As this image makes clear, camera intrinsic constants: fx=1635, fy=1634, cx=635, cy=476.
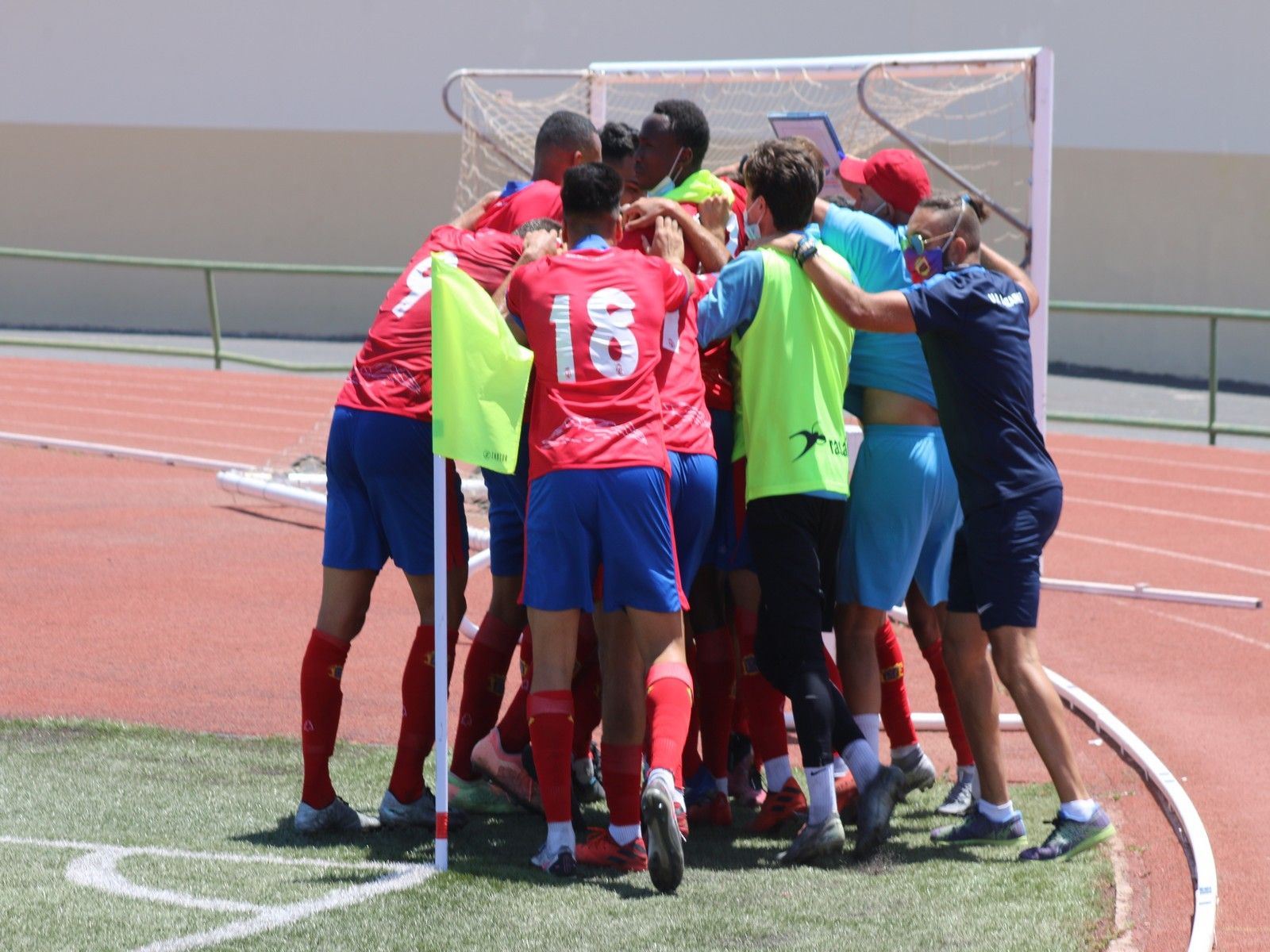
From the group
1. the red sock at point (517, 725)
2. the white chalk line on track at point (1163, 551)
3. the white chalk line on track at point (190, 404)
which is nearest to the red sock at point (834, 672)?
the red sock at point (517, 725)

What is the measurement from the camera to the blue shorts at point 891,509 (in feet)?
17.3

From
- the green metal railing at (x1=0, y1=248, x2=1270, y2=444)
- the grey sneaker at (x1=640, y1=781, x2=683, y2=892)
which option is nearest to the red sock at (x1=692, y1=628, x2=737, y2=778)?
the grey sneaker at (x1=640, y1=781, x2=683, y2=892)

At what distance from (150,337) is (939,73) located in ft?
52.3

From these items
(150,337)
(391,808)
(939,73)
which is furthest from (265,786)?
(150,337)

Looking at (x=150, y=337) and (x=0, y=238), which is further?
(x=0, y=238)

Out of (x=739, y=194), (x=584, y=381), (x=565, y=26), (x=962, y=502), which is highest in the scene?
(x=565, y=26)

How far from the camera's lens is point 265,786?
19.0ft

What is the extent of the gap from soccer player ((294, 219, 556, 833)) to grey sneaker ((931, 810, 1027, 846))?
1645 mm

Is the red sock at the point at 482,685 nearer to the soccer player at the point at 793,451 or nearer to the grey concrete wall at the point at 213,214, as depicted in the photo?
the soccer player at the point at 793,451

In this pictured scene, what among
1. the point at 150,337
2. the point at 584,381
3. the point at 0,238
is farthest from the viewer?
the point at 0,238

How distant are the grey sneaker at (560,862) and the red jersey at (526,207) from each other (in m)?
2.09

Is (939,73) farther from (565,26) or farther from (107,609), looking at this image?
(565,26)

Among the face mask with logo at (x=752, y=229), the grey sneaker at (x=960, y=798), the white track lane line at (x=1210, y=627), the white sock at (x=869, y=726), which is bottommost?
the white track lane line at (x=1210, y=627)

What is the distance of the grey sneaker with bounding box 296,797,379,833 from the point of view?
520cm
